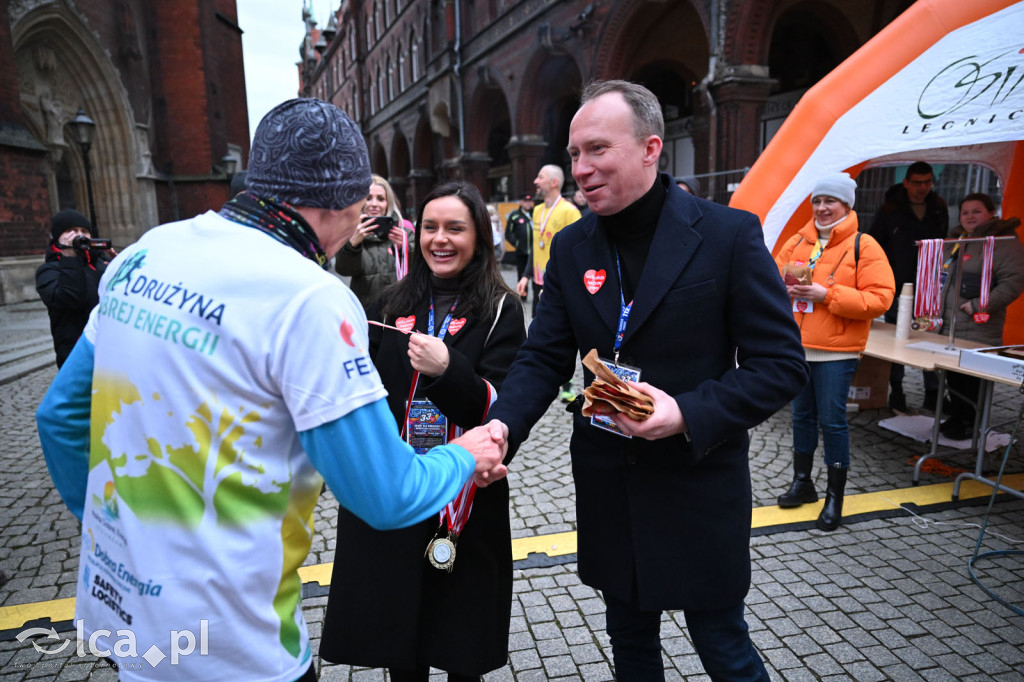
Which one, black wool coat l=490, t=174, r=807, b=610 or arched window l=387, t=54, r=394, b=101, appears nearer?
black wool coat l=490, t=174, r=807, b=610

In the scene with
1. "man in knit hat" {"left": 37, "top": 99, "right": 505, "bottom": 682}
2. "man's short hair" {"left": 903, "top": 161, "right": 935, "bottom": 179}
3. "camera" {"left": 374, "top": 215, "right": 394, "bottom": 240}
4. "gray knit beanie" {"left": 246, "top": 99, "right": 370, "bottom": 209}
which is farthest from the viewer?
"man's short hair" {"left": 903, "top": 161, "right": 935, "bottom": 179}

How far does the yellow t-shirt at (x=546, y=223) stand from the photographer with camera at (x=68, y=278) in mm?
4110

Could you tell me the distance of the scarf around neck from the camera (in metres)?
1.21

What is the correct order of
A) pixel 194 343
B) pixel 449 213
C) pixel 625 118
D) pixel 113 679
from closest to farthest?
pixel 194 343 < pixel 625 118 < pixel 449 213 < pixel 113 679

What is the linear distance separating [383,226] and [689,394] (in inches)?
135

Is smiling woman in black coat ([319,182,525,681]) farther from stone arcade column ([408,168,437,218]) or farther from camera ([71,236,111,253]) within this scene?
stone arcade column ([408,168,437,218])

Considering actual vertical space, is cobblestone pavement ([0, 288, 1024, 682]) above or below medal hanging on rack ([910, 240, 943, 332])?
below

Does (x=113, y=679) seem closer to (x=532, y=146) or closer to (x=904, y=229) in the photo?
(x=904, y=229)

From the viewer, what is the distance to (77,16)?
55.9ft

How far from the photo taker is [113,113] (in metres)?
19.2

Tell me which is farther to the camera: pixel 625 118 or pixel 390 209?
pixel 390 209

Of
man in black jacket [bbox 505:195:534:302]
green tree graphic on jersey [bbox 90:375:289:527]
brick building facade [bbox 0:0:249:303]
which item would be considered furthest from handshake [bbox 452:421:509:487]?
brick building facade [bbox 0:0:249:303]

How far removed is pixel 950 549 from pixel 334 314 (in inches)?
150

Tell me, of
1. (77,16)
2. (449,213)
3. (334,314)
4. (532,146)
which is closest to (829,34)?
(532,146)
